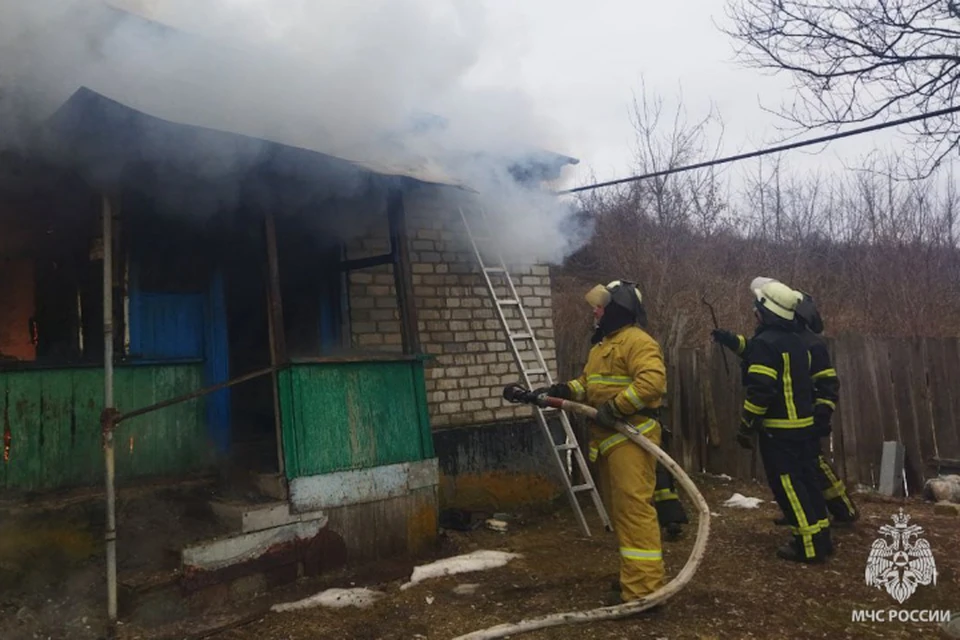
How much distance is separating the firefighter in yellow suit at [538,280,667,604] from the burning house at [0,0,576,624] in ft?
5.34

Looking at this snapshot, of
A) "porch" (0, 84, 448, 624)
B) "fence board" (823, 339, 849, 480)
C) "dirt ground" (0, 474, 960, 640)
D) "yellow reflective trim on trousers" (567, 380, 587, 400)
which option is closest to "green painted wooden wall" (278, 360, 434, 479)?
"porch" (0, 84, 448, 624)

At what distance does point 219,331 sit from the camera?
5762 mm

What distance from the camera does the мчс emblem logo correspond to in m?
4.45

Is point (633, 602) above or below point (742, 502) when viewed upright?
above

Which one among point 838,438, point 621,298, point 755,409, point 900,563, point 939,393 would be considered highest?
point 621,298

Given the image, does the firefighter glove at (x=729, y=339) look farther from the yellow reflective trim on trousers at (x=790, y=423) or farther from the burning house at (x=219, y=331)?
the burning house at (x=219, y=331)

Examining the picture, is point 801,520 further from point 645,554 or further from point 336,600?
point 336,600

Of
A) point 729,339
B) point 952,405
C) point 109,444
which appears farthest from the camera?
point 952,405

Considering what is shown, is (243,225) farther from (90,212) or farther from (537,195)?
(537,195)

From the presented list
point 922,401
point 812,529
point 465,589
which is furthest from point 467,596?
point 922,401

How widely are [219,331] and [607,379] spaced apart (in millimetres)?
3242

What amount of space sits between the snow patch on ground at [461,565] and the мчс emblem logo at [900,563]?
250 centimetres

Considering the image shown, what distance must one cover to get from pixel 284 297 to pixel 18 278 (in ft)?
7.10

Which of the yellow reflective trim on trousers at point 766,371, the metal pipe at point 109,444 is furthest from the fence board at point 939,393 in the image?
the metal pipe at point 109,444
